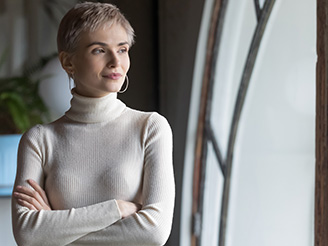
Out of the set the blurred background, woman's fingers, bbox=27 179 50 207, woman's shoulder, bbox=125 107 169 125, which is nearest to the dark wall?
the blurred background

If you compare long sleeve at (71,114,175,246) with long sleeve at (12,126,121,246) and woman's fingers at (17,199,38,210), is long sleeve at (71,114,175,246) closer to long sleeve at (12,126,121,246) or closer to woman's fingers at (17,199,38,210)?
long sleeve at (12,126,121,246)

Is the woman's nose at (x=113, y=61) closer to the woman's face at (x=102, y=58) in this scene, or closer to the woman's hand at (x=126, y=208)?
the woman's face at (x=102, y=58)

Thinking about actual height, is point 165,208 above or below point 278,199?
above

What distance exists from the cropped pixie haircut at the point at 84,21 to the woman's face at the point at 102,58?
1cm

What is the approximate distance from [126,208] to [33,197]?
9.0 inches

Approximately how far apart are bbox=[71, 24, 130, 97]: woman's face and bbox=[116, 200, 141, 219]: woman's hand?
268mm

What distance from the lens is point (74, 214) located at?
1.35 meters

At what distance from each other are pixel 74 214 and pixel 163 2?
2419 mm

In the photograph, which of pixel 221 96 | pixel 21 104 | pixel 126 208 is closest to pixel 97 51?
pixel 126 208

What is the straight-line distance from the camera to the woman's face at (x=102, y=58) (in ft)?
4.49

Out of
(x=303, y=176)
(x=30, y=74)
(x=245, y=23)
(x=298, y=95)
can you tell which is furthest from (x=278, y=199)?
(x=30, y=74)

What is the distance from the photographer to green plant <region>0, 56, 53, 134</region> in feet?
10.8

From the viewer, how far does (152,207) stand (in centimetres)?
137

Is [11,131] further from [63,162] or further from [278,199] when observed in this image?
[63,162]
